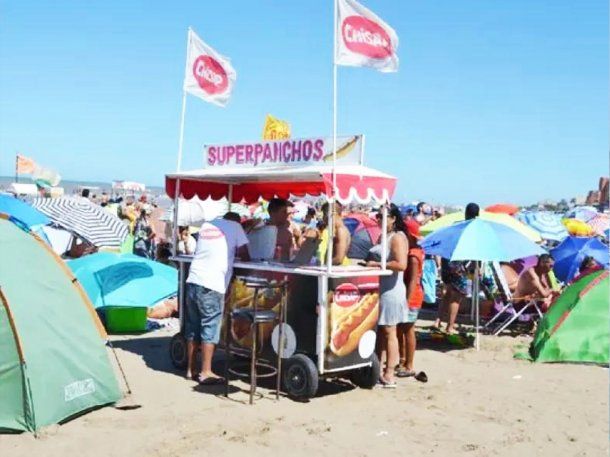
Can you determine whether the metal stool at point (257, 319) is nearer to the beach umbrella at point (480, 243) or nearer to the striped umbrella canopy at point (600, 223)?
the beach umbrella at point (480, 243)

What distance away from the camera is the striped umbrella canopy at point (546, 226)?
59.1ft

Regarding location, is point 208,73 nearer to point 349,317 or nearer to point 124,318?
point 124,318

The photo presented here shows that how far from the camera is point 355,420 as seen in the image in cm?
588

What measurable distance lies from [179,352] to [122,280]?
228cm

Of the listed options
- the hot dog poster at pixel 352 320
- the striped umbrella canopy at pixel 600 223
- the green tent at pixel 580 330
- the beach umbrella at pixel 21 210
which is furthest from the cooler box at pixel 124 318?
the striped umbrella canopy at pixel 600 223

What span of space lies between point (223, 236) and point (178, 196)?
1458 mm

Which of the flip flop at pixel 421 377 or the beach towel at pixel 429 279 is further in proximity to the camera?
the beach towel at pixel 429 279

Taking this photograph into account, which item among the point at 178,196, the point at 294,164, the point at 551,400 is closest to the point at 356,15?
the point at 294,164

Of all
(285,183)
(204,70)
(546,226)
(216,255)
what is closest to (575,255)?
(285,183)

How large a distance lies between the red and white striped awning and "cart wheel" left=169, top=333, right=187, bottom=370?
1.78 metres

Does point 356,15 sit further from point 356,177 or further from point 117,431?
point 117,431

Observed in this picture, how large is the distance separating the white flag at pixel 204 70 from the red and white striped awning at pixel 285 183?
3.86 ft

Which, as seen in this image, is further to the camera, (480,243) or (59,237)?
(59,237)

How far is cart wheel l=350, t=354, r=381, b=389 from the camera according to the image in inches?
272
